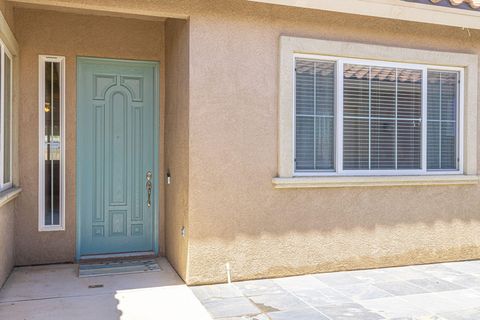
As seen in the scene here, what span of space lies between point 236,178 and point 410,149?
280 cm

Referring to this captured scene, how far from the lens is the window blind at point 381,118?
6.43m

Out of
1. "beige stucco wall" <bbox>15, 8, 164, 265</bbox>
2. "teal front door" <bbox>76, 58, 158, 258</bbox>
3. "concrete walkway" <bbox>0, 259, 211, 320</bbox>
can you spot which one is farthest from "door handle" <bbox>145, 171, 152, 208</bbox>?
"concrete walkway" <bbox>0, 259, 211, 320</bbox>

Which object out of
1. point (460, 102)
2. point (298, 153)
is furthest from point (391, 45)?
point (298, 153)

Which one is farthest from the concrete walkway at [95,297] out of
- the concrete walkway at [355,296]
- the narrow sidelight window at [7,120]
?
the narrow sidelight window at [7,120]

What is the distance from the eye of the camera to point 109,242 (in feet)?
22.8

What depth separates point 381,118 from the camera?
21.7 feet

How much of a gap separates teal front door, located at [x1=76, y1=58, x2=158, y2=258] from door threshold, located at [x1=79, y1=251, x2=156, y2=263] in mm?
57

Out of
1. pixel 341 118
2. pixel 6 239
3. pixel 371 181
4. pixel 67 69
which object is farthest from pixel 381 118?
pixel 6 239

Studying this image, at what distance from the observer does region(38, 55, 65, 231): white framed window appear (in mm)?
6598

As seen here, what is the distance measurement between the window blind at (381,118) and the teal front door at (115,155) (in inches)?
119

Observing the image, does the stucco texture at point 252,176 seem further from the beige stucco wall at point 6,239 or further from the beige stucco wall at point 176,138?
the beige stucco wall at point 6,239

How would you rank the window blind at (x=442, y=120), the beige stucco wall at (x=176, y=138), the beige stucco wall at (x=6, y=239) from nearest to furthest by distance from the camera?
the beige stucco wall at (x=6, y=239)
the beige stucco wall at (x=176, y=138)
the window blind at (x=442, y=120)

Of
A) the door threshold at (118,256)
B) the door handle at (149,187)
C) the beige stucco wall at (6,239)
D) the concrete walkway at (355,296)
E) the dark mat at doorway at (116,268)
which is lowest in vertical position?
the concrete walkway at (355,296)

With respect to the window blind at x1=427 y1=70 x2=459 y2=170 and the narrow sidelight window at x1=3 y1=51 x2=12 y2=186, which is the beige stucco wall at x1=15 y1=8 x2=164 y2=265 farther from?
the window blind at x1=427 y1=70 x2=459 y2=170
